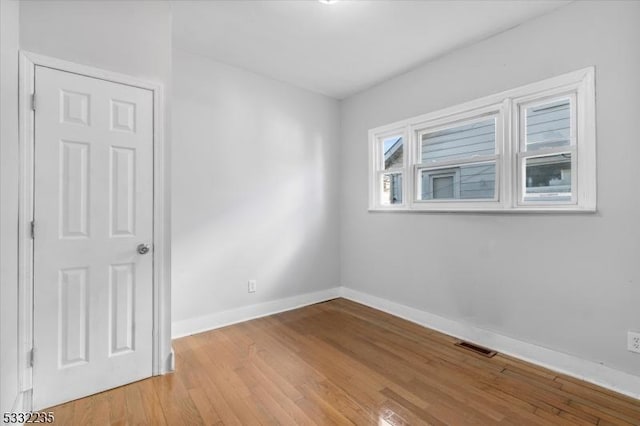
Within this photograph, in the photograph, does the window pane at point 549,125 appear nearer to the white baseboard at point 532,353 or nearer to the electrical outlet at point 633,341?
the electrical outlet at point 633,341

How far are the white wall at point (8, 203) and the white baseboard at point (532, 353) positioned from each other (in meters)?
3.13

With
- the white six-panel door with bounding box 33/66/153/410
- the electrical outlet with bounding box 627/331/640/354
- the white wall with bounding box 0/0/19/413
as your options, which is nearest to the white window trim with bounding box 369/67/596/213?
the electrical outlet with bounding box 627/331/640/354

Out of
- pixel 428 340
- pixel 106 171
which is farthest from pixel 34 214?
pixel 428 340

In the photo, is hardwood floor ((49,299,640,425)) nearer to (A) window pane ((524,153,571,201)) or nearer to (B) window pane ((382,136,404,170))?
(A) window pane ((524,153,571,201))

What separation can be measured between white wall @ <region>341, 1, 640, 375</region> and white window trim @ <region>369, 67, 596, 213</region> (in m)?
0.06

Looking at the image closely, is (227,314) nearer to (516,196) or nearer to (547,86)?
(516,196)

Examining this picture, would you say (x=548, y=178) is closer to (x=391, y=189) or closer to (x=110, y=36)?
(x=391, y=189)

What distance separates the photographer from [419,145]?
3.37 metres

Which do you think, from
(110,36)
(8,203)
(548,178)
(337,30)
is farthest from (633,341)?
(110,36)

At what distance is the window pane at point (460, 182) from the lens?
2.81 meters

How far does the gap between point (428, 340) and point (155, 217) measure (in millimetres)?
2557

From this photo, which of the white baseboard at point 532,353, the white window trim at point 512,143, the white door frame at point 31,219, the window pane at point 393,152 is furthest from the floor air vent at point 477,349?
the white door frame at point 31,219

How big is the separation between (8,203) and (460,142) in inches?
134

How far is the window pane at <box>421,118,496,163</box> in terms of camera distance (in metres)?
2.82
